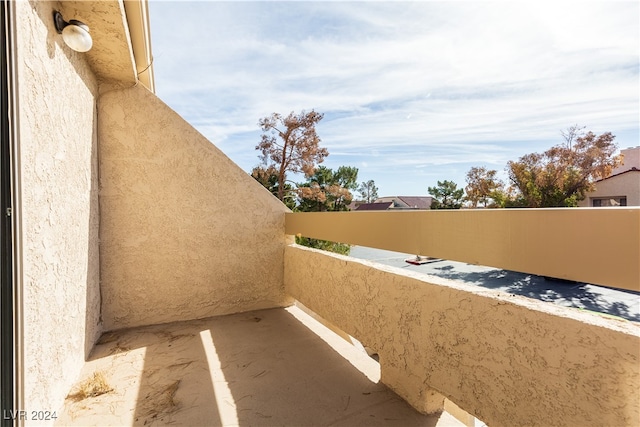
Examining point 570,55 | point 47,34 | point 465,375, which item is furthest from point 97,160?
point 570,55

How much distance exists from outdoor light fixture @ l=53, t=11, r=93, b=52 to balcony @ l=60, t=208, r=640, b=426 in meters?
3.13

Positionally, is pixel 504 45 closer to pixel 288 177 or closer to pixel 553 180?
pixel 553 180

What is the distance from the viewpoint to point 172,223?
458 centimetres

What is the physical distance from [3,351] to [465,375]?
2986 mm

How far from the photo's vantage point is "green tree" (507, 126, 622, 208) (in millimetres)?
10883

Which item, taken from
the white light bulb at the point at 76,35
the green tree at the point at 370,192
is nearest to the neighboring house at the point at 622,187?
the white light bulb at the point at 76,35

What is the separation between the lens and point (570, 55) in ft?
21.9

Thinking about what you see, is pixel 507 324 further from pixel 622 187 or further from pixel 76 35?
pixel 622 187

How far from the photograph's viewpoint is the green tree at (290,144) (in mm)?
13836

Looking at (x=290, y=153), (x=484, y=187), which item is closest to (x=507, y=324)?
(x=290, y=153)

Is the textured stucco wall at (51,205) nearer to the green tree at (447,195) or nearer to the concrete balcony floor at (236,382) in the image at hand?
the concrete balcony floor at (236,382)

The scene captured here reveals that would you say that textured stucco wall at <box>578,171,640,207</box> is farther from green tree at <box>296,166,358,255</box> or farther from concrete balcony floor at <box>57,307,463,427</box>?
green tree at <box>296,166,358,255</box>

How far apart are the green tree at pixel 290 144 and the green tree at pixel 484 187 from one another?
7.95 m

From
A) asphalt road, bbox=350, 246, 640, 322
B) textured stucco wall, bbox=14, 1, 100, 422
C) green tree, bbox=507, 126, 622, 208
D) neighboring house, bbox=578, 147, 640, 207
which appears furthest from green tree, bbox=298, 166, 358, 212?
textured stucco wall, bbox=14, 1, 100, 422
